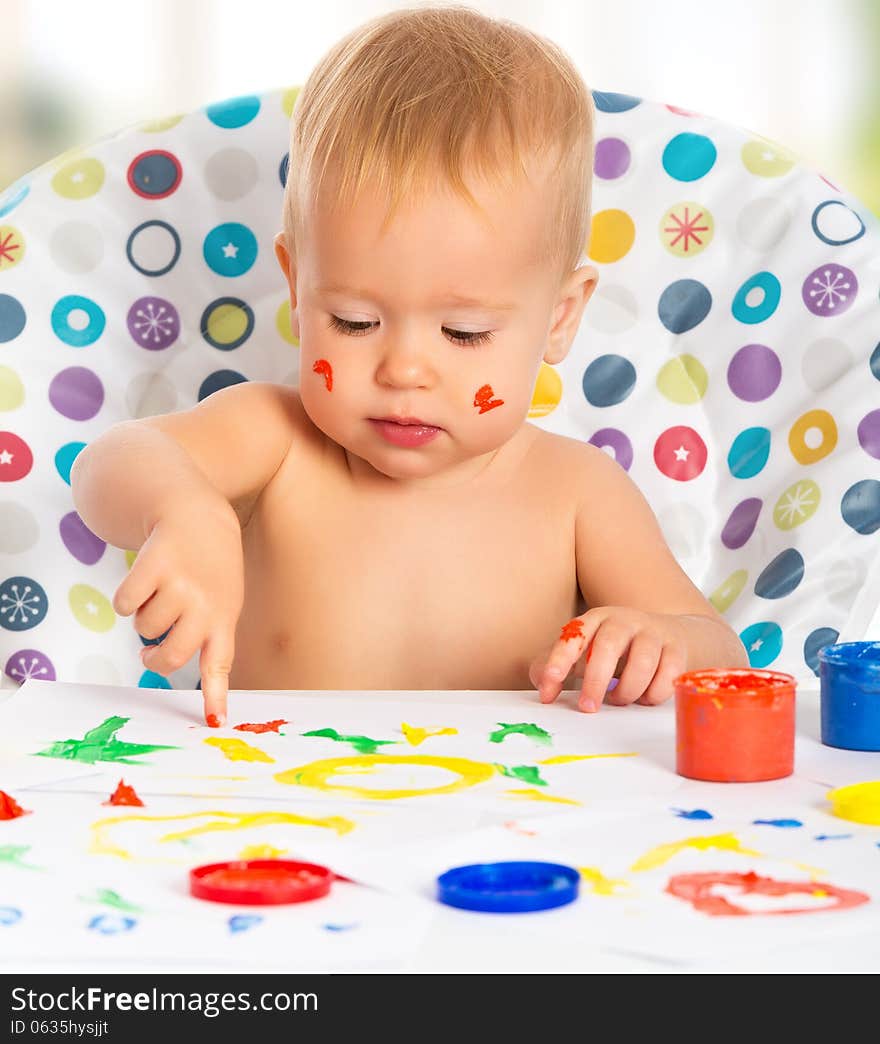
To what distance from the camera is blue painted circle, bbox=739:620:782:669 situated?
1.17m

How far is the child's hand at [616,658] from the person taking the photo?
0.88m

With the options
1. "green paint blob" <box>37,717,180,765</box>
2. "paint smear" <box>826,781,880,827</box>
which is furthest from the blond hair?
"paint smear" <box>826,781,880,827</box>

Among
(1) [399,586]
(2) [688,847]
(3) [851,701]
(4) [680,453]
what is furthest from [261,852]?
(4) [680,453]

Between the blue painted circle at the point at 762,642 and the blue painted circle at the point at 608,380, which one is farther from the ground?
the blue painted circle at the point at 608,380

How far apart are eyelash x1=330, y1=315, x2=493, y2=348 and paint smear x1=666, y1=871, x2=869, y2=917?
57 centimetres

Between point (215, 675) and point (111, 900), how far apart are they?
0.29 m

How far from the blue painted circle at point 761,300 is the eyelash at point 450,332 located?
38 centimetres

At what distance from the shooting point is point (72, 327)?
1322 mm

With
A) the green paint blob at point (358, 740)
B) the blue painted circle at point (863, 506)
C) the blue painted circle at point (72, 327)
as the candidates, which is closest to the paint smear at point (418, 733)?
the green paint blob at point (358, 740)

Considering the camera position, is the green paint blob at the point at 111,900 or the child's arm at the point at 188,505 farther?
the child's arm at the point at 188,505

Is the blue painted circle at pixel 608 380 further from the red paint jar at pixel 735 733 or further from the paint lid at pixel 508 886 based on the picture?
the paint lid at pixel 508 886

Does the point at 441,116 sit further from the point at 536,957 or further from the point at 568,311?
the point at 536,957

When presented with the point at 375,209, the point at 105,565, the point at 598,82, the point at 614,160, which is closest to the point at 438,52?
the point at 375,209
